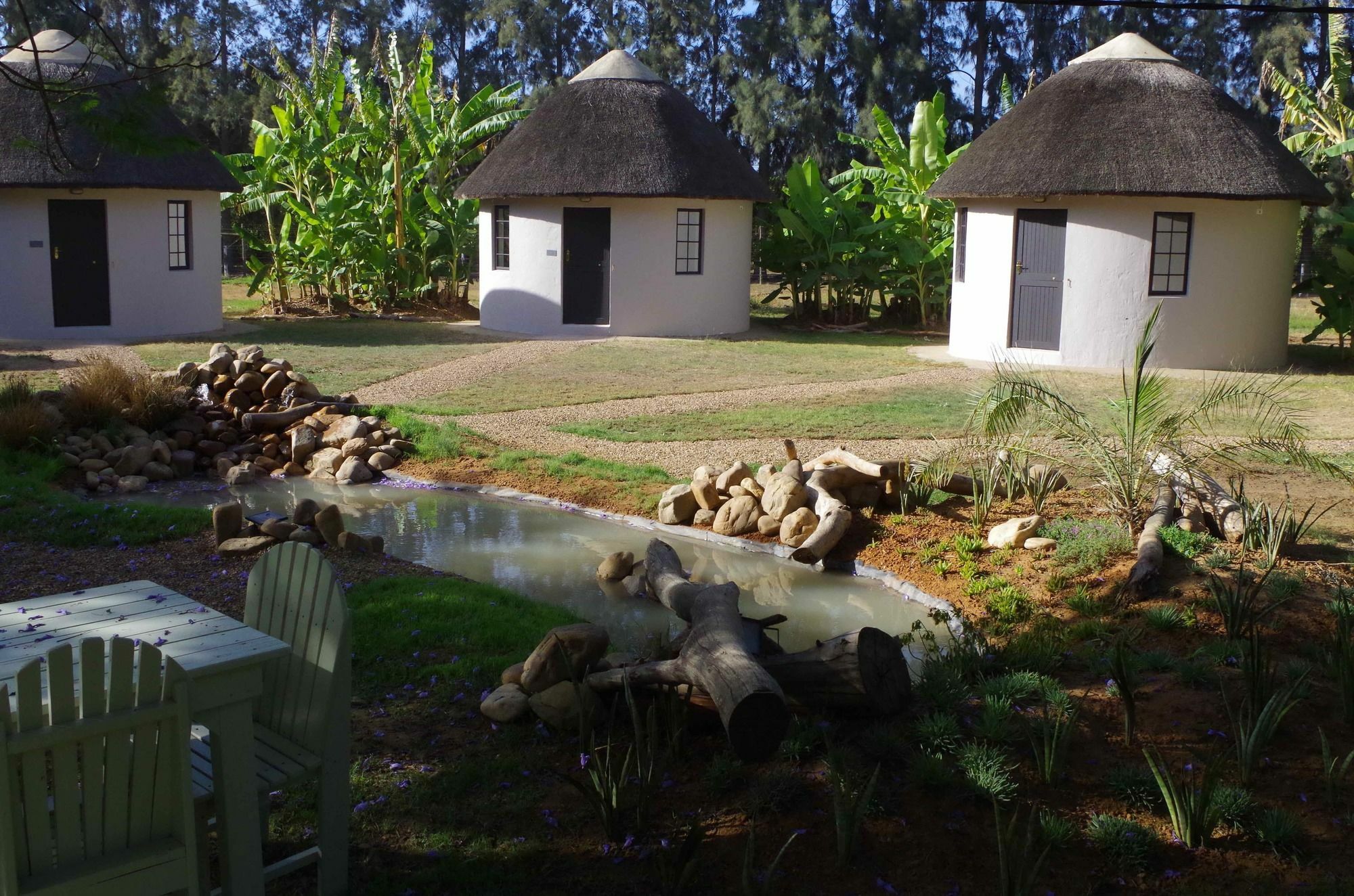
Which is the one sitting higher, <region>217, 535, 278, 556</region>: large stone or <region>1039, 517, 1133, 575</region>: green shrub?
<region>1039, 517, 1133, 575</region>: green shrub

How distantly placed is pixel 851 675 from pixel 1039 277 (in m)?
14.7

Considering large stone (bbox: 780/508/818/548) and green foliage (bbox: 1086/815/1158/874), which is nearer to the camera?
green foliage (bbox: 1086/815/1158/874)

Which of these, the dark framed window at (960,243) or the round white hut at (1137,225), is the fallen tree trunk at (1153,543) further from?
the dark framed window at (960,243)

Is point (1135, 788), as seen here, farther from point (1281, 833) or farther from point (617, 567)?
point (617, 567)

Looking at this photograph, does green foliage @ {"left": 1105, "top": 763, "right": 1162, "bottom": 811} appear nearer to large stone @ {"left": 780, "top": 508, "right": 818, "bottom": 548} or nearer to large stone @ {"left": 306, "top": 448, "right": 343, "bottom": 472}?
large stone @ {"left": 780, "top": 508, "right": 818, "bottom": 548}

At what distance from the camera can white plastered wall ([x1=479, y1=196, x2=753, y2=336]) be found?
71.3 ft

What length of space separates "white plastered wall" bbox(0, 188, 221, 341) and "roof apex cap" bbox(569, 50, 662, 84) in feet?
22.7

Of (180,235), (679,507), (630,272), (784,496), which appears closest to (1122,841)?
(784,496)

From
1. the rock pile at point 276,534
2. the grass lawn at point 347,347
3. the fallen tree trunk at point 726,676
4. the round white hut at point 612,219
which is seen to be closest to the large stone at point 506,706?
the fallen tree trunk at point 726,676

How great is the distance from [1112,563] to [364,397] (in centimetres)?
Result: 915

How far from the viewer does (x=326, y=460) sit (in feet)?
38.2

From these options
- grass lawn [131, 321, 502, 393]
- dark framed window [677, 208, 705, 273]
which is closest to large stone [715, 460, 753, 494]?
grass lawn [131, 321, 502, 393]

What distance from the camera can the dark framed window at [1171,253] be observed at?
58.5ft

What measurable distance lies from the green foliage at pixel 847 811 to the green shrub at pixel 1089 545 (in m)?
3.40
